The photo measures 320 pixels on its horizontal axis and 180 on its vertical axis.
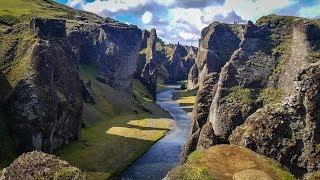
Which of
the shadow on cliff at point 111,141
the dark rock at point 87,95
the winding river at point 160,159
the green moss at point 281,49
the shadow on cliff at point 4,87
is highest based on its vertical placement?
the green moss at point 281,49

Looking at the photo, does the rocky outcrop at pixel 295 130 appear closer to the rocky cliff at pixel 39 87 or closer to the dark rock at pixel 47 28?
the rocky cliff at pixel 39 87

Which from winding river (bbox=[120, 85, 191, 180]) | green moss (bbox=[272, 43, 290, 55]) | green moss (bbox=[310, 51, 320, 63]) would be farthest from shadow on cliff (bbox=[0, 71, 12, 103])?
green moss (bbox=[310, 51, 320, 63])

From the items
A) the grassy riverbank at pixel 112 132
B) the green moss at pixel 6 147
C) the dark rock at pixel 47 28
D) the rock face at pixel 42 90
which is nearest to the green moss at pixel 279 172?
the grassy riverbank at pixel 112 132

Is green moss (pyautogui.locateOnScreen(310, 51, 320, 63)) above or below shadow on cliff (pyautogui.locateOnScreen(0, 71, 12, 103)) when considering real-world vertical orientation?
above

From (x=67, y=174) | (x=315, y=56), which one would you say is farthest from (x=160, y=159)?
(x=67, y=174)

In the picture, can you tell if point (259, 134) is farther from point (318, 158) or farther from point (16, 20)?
point (16, 20)

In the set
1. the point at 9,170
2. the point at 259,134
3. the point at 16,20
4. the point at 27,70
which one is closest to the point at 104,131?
the point at 27,70

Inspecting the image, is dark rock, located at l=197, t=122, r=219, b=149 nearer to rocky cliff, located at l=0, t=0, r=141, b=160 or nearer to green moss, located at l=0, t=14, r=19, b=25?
rocky cliff, located at l=0, t=0, r=141, b=160
